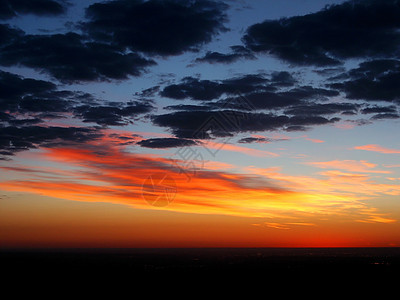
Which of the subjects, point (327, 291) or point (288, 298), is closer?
point (288, 298)

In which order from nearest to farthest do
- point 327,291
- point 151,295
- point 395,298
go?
1. point 395,298
2. point 151,295
3. point 327,291

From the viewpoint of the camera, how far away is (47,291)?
2707 inches

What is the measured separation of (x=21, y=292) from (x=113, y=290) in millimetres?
14144

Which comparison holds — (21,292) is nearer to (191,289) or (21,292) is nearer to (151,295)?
(151,295)

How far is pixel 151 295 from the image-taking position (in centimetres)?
6241

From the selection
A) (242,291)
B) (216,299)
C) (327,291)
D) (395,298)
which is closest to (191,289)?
(242,291)

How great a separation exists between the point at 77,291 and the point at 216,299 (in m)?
24.4

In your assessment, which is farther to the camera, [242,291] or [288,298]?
[242,291]

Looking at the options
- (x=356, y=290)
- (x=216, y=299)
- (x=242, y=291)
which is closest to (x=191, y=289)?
(x=242, y=291)

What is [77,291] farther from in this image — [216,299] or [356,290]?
[356,290]

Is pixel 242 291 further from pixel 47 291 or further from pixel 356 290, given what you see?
pixel 47 291

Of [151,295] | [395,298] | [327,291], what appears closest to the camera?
[395,298]

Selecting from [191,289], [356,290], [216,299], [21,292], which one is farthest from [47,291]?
[356,290]

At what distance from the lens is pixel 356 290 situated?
223ft
